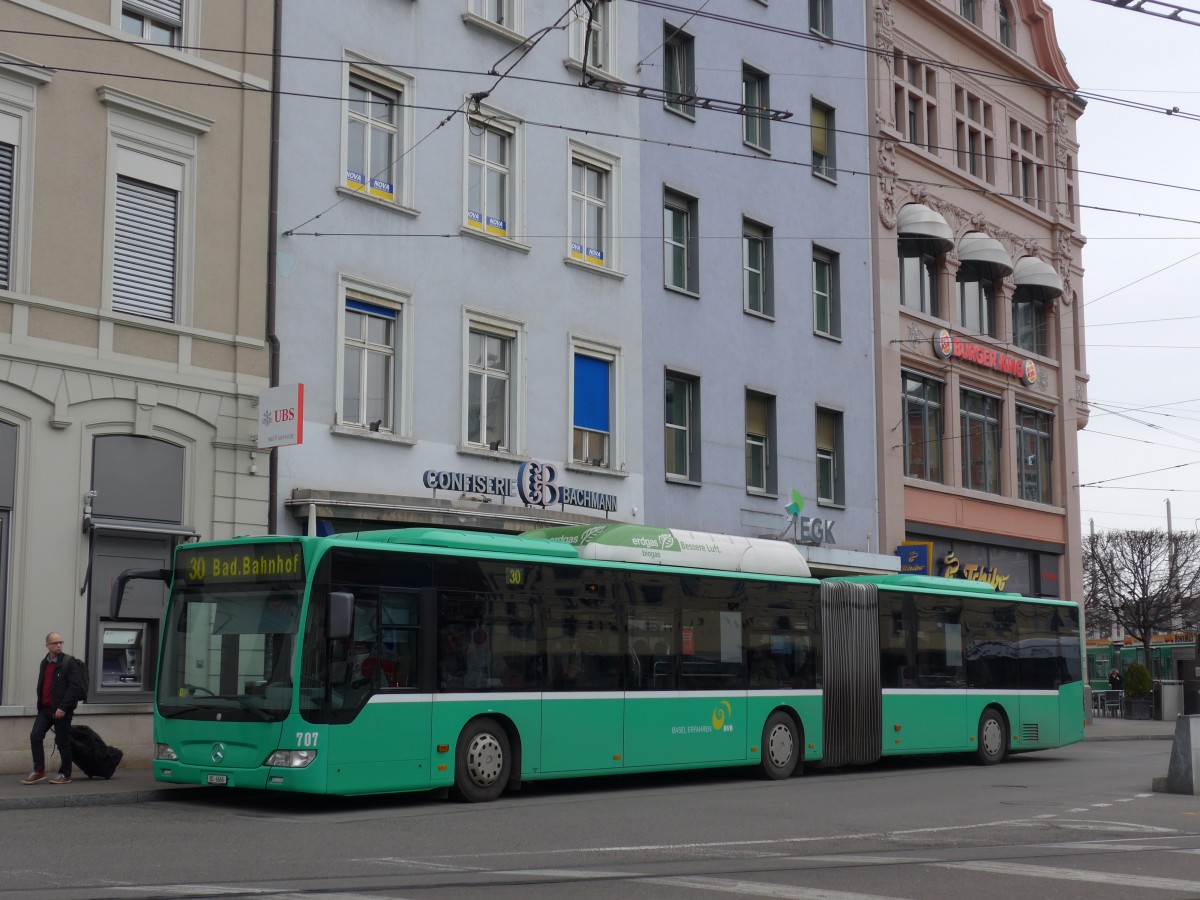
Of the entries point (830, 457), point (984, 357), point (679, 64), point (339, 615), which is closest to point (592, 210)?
point (679, 64)

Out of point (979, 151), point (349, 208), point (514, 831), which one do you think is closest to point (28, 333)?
point (349, 208)

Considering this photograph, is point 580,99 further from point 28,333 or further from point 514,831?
point 514,831

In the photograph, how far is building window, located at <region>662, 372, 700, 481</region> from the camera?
2928 cm

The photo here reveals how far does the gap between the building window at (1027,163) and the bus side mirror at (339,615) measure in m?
30.3

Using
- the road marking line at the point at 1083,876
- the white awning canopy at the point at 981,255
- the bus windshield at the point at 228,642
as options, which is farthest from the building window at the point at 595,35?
the road marking line at the point at 1083,876

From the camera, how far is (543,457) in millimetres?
26016

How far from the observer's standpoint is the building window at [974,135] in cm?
3897

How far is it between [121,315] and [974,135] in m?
25.6

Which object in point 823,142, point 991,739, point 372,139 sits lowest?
point 991,739

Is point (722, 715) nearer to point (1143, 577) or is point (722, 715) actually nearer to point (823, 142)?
point (823, 142)

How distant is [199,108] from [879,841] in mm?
13354

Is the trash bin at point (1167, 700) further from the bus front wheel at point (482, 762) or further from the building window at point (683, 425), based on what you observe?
the bus front wheel at point (482, 762)

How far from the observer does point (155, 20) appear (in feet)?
68.3

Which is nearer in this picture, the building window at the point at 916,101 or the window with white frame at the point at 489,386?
the window with white frame at the point at 489,386
